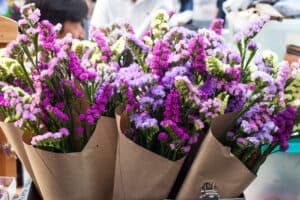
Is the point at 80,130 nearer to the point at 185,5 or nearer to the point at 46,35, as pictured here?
the point at 46,35

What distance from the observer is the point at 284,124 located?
0.73m

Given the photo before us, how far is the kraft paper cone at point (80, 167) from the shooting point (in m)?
0.74

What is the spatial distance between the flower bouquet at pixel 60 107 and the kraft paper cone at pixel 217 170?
157 millimetres

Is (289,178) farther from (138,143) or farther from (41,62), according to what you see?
(41,62)

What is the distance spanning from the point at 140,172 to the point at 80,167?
10cm

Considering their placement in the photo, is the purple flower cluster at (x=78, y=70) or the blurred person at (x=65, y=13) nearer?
the purple flower cluster at (x=78, y=70)

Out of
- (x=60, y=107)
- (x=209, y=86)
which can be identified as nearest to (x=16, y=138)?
(x=60, y=107)

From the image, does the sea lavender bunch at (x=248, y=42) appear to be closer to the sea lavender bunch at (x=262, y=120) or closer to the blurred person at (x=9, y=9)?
the sea lavender bunch at (x=262, y=120)

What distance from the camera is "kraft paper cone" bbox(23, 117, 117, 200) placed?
738mm

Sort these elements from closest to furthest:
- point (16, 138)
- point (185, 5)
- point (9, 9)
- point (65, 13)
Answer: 1. point (16, 138)
2. point (65, 13)
3. point (9, 9)
4. point (185, 5)

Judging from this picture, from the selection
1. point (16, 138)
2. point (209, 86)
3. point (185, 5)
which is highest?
point (209, 86)

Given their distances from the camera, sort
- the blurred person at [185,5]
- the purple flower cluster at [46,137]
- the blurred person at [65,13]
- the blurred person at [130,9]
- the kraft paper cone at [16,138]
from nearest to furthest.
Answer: the purple flower cluster at [46,137]
the kraft paper cone at [16,138]
the blurred person at [65,13]
the blurred person at [130,9]
the blurred person at [185,5]

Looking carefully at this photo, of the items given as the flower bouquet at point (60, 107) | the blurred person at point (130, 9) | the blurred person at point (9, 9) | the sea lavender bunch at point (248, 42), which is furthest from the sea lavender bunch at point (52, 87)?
the blurred person at point (9, 9)

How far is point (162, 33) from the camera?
851mm
